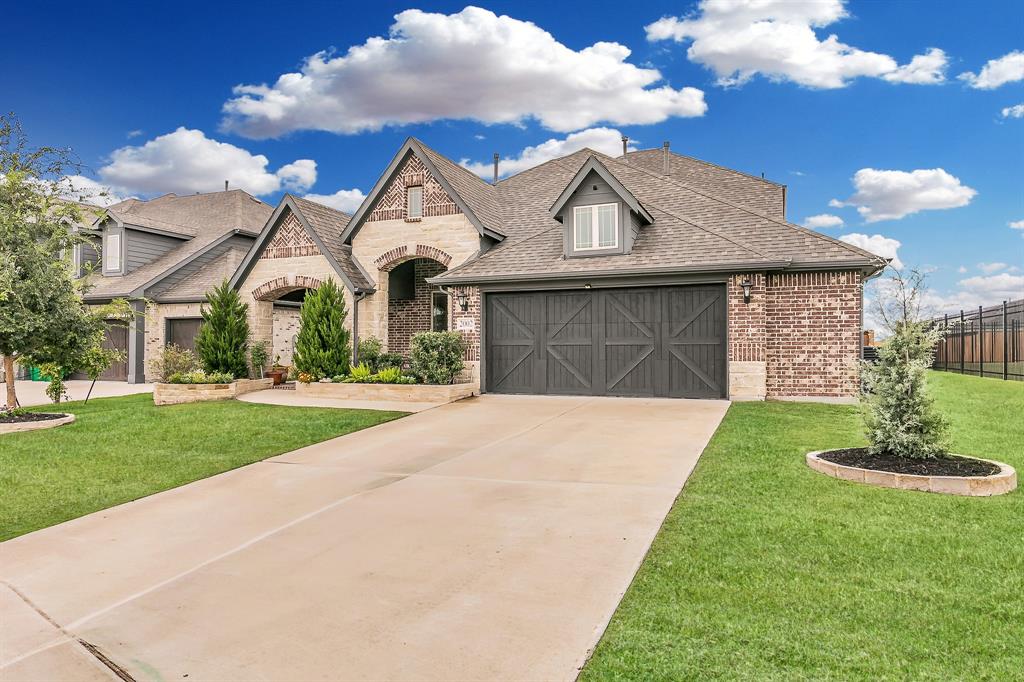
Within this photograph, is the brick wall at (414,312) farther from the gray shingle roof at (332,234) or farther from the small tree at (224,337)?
the small tree at (224,337)

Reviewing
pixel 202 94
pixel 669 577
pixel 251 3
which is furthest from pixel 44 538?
pixel 202 94

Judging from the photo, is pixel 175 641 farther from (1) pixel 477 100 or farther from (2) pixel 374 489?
(1) pixel 477 100

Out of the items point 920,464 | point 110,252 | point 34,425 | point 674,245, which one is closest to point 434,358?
point 674,245

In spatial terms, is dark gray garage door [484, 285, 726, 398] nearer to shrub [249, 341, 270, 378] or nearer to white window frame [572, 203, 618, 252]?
white window frame [572, 203, 618, 252]

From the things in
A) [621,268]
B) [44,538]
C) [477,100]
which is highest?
[477,100]

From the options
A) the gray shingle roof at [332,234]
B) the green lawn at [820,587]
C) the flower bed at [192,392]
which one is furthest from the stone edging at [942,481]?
the flower bed at [192,392]

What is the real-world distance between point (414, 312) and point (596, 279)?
26.0ft

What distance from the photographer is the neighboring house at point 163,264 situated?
2150cm

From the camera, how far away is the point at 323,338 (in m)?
17.1

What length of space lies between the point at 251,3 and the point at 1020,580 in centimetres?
1725

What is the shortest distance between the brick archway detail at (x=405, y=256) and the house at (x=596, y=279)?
4 centimetres

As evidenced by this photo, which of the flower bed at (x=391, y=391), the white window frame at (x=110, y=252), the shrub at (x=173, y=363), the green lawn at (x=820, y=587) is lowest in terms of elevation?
the green lawn at (x=820, y=587)

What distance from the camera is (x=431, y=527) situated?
5465 mm

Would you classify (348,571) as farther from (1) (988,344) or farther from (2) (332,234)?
(1) (988,344)
